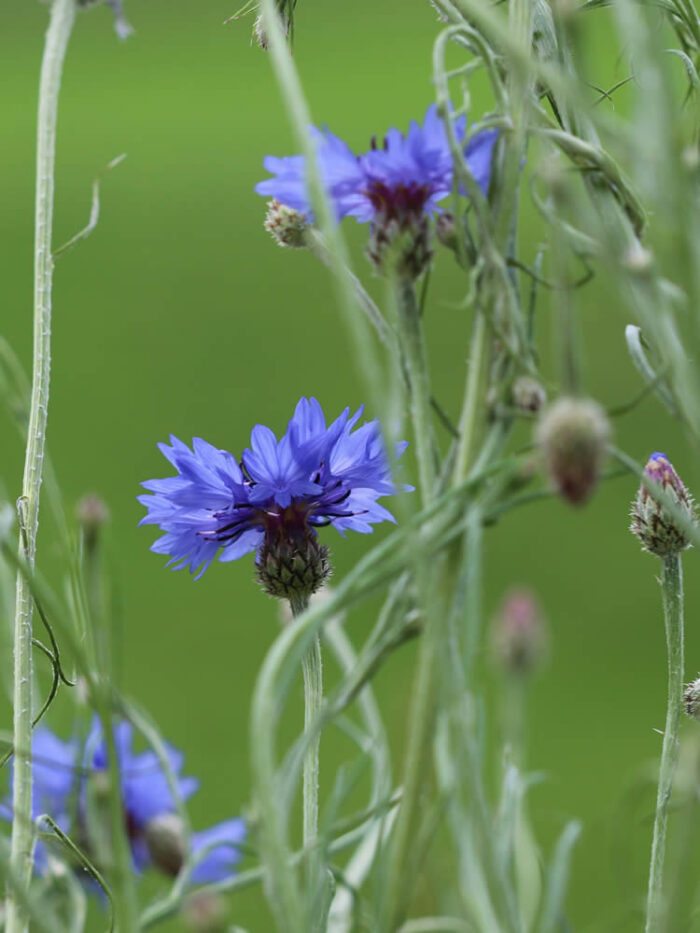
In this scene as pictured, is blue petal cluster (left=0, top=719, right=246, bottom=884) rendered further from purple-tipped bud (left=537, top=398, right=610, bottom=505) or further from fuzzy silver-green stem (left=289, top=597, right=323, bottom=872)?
purple-tipped bud (left=537, top=398, right=610, bottom=505)

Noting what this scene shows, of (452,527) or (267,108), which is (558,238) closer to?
(452,527)

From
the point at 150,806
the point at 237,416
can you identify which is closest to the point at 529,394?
the point at 150,806

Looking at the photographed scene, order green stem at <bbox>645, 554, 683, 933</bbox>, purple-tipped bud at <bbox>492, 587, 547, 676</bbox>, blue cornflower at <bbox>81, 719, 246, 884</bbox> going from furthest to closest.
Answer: blue cornflower at <bbox>81, 719, 246, 884</bbox> < green stem at <bbox>645, 554, 683, 933</bbox> < purple-tipped bud at <bbox>492, 587, 547, 676</bbox>

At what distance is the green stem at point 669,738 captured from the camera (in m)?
0.24

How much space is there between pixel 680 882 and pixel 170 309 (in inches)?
136

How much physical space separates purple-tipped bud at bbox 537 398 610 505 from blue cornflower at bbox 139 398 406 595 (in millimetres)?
101

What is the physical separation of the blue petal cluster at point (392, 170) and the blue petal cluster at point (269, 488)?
51 mm

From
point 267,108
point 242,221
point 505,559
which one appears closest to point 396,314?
point 505,559

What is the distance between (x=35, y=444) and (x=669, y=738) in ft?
0.46

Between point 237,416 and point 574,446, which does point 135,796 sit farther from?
point 237,416

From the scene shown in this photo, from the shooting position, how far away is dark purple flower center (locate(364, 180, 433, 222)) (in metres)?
0.20

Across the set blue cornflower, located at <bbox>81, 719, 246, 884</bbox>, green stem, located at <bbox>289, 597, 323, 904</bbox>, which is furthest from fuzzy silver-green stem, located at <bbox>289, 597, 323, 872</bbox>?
blue cornflower, located at <bbox>81, 719, 246, 884</bbox>

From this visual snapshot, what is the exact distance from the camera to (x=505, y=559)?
2439mm

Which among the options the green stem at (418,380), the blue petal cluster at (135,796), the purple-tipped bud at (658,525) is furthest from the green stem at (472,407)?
the blue petal cluster at (135,796)
